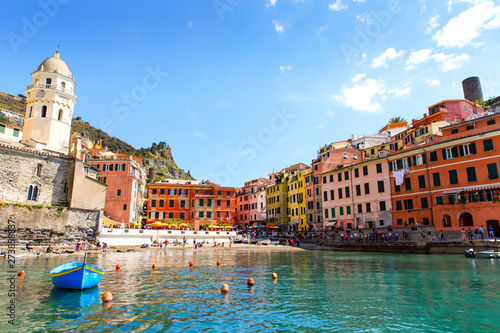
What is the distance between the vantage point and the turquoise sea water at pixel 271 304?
10258 mm

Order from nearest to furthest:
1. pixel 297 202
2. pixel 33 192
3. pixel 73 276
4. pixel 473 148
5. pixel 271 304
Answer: pixel 271 304
pixel 73 276
pixel 473 148
pixel 33 192
pixel 297 202

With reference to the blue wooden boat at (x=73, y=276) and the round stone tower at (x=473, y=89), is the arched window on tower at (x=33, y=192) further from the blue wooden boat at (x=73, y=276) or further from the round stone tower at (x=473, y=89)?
the round stone tower at (x=473, y=89)

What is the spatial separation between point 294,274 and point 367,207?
31287 millimetres

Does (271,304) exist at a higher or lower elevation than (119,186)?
lower

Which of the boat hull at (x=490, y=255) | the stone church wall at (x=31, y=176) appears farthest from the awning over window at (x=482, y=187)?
the stone church wall at (x=31, y=176)

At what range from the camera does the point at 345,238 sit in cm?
4544

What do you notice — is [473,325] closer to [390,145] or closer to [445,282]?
[445,282]

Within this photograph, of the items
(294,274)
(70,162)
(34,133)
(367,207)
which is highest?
(34,133)

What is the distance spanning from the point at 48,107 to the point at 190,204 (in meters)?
33.1

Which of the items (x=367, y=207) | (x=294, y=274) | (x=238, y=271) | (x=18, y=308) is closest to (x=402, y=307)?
(x=294, y=274)

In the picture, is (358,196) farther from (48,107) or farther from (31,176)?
(48,107)

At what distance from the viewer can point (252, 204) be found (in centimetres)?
8844

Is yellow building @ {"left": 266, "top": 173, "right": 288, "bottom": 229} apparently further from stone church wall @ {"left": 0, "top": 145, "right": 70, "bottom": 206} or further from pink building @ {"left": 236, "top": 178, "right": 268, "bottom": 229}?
stone church wall @ {"left": 0, "top": 145, "right": 70, "bottom": 206}

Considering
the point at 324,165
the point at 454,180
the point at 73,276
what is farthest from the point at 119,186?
the point at 454,180
